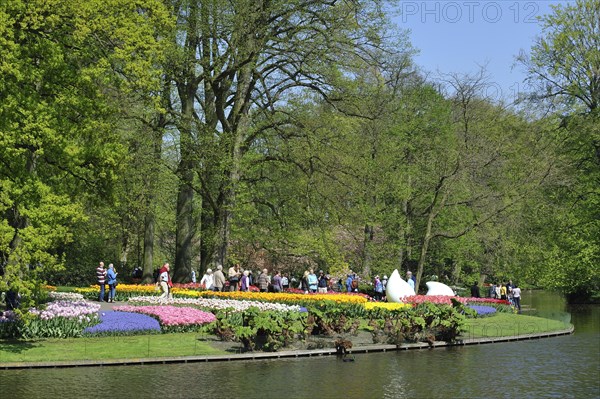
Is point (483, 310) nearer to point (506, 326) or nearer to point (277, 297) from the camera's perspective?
point (506, 326)

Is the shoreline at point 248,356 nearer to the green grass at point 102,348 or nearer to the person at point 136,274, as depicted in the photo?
the green grass at point 102,348

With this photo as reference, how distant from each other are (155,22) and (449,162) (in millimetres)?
22776

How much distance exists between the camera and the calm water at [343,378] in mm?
16078

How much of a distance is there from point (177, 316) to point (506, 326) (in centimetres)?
1272

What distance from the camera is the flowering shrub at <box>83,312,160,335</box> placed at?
22859 millimetres

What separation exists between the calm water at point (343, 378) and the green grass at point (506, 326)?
190 inches

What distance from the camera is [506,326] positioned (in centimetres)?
3000

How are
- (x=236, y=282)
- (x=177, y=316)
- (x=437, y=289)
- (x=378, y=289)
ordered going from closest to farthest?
1. (x=177, y=316)
2. (x=236, y=282)
3. (x=437, y=289)
4. (x=378, y=289)

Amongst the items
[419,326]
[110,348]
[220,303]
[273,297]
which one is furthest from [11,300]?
[419,326]

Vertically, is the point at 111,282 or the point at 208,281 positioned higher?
the point at 208,281

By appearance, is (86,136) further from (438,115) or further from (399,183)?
(438,115)

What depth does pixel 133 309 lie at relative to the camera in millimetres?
26922

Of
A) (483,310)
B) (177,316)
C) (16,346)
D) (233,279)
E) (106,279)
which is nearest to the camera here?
(16,346)

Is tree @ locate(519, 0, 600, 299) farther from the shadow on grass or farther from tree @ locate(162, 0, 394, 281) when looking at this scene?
the shadow on grass
